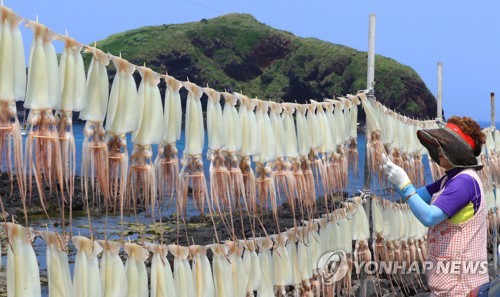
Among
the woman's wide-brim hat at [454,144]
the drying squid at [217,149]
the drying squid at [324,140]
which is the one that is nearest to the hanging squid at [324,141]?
the drying squid at [324,140]

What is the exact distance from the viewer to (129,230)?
28.9 m

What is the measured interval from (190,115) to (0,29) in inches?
54.8

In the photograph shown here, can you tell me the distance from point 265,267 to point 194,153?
1.39 metres

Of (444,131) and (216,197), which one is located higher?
(444,131)

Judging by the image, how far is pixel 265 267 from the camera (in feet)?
17.7

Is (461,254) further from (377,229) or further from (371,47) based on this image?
(371,47)

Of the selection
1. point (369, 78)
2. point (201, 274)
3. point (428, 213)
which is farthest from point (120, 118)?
point (369, 78)

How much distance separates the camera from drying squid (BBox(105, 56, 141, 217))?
12.8 feet

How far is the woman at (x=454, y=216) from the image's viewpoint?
194 inches

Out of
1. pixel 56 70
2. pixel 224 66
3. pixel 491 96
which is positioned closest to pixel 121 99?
pixel 56 70

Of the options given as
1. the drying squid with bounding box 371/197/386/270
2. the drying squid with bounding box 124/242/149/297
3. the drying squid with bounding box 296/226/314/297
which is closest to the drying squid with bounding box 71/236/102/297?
the drying squid with bounding box 124/242/149/297

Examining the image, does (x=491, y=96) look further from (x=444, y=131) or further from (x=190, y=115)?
(x=190, y=115)

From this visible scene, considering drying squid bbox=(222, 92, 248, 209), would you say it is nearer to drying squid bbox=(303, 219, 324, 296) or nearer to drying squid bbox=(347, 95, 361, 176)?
drying squid bbox=(303, 219, 324, 296)

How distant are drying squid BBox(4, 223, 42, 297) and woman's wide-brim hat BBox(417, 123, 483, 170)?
3.00m
